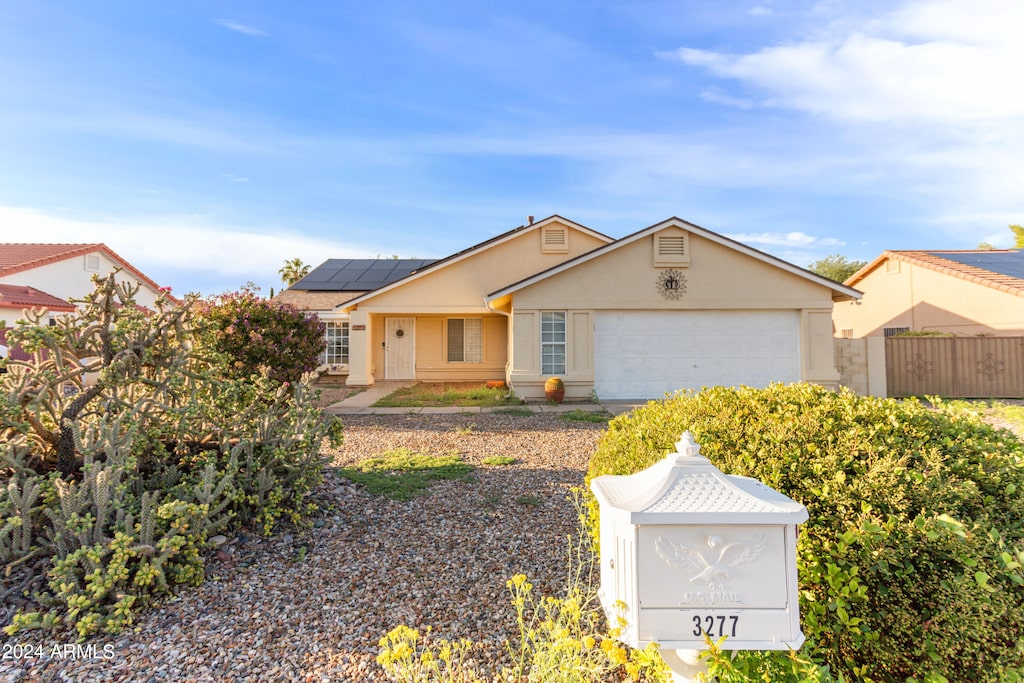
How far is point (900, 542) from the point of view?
2150mm

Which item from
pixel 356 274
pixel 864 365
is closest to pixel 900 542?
pixel 864 365

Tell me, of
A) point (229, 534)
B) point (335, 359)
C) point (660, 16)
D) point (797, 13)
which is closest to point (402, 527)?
point (229, 534)

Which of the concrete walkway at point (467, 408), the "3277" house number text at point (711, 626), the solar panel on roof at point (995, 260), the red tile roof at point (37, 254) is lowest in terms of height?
the concrete walkway at point (467, 408)

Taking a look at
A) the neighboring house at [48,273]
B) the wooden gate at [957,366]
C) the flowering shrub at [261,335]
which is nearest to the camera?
the flowering shrub at [261,335]

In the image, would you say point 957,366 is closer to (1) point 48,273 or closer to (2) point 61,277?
(1) point 48,273

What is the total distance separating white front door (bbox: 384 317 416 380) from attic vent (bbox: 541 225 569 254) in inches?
214

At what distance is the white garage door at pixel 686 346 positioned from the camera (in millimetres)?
13938

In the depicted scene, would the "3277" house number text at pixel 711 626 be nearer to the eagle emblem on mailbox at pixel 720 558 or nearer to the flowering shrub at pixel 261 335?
the eagle emblem on mailbox at pixel 720 558

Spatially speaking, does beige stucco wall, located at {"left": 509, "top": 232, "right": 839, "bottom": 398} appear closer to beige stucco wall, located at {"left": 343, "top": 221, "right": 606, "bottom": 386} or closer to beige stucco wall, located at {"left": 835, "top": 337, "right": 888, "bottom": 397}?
Answer: beige stucco wall, located at {"left": 835, "top": 337, "right": 888, "bottom": 397}

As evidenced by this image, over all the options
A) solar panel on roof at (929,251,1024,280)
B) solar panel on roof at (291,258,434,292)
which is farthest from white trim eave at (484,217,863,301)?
solar panel on roof at (929,251,1024,280)

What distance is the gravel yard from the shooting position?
274 cm

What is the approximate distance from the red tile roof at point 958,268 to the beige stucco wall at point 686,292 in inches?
291

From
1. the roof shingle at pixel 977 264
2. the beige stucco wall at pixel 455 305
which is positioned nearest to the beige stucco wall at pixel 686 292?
the beige stucco wall at pixel 455 305

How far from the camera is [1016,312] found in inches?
630
